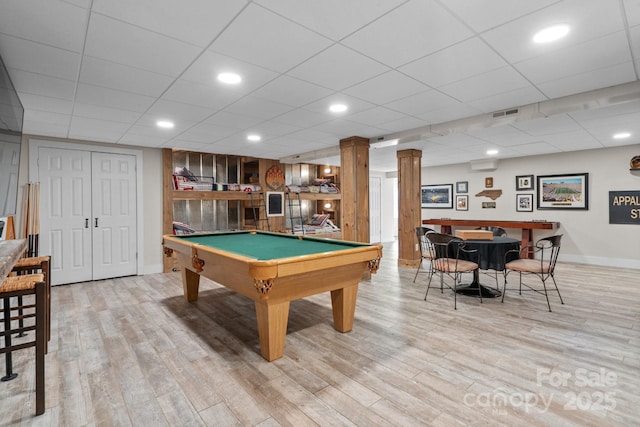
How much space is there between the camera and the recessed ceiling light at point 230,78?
278 cm

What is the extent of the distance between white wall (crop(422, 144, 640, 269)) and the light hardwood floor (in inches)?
118

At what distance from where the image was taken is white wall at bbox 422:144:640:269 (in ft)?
20.6

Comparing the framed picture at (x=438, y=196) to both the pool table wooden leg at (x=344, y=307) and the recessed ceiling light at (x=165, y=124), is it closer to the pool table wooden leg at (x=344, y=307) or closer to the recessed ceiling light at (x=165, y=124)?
the pool table wooden leg at (x=344, y=307)

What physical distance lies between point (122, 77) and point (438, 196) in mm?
8359

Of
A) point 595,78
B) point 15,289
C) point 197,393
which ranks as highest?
point 595,78

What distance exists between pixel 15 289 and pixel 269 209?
5.62m

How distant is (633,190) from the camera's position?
621 cm

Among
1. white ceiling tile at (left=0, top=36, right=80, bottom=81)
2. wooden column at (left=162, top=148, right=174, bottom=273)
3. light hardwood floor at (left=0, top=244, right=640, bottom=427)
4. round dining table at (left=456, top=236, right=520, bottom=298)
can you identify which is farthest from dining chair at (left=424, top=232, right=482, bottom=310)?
wooden column at (left=162, top=148, right=174, bottom=273)

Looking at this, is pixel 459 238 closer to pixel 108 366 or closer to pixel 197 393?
pixel 197 393

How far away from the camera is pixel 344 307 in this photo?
3154mm

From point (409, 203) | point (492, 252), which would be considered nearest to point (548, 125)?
point (492, 252)

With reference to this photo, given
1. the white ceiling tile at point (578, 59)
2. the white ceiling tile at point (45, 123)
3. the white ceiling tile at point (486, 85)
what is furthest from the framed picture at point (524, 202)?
the white ceiling tile at point (45, 123)

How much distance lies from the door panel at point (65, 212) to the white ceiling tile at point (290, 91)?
4125mm

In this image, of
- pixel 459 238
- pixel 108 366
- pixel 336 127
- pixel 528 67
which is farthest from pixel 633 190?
pixel 108 366
